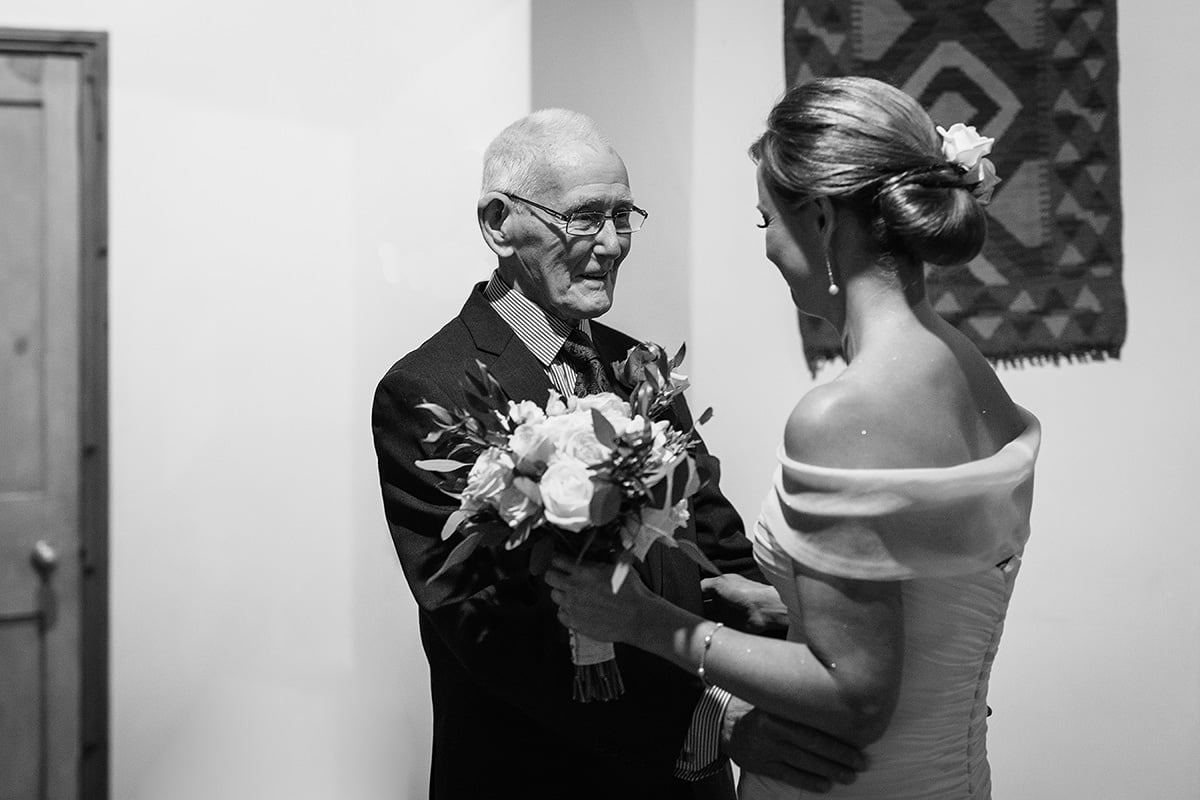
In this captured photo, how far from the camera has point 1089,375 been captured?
3096mm

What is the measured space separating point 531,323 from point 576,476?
0.67 m

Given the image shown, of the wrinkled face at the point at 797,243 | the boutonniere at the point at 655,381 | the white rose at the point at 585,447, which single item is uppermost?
the wrinkled face at the point at 797,243

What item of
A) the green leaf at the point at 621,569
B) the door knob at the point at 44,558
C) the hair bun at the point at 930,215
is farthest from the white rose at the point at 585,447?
the door knob at the point at 44,558

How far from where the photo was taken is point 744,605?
2.09 meters

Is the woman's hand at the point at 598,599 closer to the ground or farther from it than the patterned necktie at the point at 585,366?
closer to the ground

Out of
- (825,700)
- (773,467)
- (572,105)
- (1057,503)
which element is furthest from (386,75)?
(1057,503)

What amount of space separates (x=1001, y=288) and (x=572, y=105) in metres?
1.23

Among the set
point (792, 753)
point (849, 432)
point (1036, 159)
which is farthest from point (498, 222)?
point (1036, 159)

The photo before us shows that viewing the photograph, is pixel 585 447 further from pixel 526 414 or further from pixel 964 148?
pixel 964 148

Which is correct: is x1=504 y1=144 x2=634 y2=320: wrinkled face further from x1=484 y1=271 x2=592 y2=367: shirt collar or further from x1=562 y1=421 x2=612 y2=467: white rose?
x1=562 y1=421 x2=612 y2=467: white rose

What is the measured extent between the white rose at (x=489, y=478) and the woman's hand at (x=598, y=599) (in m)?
0.15

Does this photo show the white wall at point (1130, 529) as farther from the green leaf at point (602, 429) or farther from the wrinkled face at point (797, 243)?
the green leaf at point (602, 429)

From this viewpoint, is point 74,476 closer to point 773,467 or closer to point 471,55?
point 471,55

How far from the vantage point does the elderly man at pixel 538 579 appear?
70.9 inches
